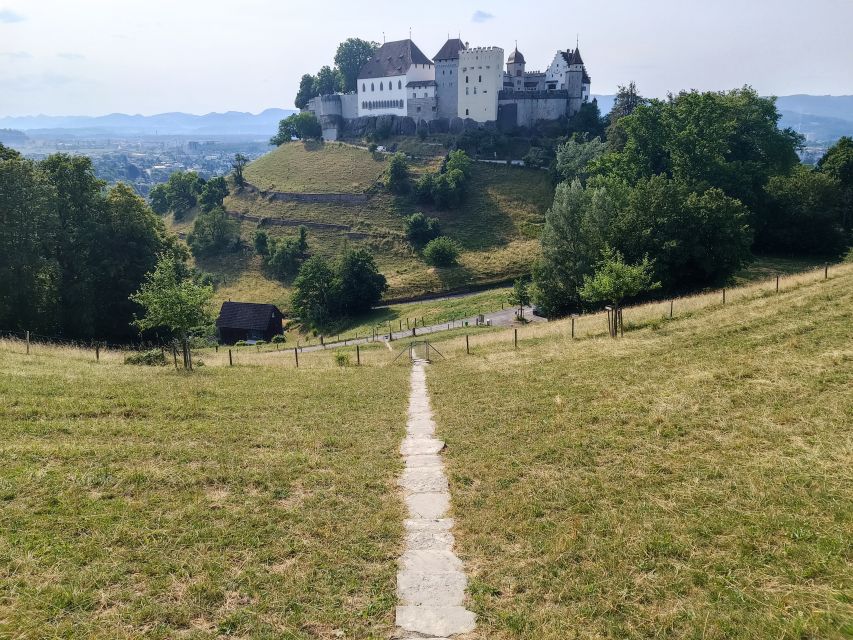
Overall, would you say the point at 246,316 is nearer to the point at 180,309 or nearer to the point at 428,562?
the point at 180,309

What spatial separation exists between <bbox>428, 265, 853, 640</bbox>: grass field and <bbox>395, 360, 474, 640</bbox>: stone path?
0.27 meters

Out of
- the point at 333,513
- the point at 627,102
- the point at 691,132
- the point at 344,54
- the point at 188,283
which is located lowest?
the point at 333,513

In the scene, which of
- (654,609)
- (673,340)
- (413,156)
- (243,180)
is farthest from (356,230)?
(654,609)

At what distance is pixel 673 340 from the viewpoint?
20297 mm

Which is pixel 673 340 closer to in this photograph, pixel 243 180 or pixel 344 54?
pixel 243 180

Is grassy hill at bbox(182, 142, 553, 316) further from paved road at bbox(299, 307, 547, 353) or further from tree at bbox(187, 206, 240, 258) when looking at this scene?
paved road at bbox(299, 307, 547, 353)

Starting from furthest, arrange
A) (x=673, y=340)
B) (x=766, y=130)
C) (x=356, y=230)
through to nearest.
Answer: (x=356, y=230) < (x=766, y=130) < (x=673, y=340)

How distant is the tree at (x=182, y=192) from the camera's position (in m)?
92.2

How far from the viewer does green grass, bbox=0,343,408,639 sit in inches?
274

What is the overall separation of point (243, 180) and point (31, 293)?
210 ft

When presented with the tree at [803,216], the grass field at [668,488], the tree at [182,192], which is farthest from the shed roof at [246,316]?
the tree at [182,192]

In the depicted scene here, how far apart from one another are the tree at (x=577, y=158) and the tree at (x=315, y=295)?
1265 inches

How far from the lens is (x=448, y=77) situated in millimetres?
90562

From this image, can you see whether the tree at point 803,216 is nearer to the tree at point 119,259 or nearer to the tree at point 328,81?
the tree at point 119,259
